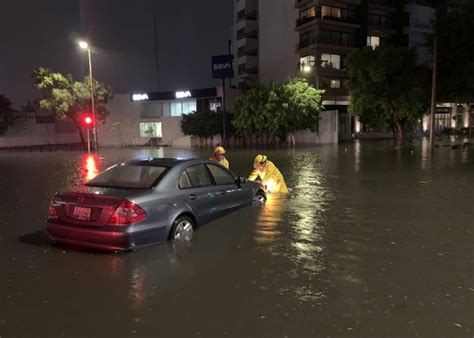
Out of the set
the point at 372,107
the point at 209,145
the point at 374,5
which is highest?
the point at 374,5

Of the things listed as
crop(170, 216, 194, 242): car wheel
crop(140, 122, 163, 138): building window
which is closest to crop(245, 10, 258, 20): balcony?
crop(140, 122, 163, 138): building window

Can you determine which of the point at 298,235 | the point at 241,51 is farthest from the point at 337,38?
the point at 298,235

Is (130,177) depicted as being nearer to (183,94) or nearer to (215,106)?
(215,106)

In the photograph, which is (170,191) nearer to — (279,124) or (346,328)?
(346,328)

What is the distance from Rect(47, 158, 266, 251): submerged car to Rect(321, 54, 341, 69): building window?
51898mm

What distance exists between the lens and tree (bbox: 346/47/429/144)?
3862 cm

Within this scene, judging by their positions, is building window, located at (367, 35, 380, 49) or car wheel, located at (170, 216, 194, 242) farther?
building window, located at (367, 35, 380, 49)

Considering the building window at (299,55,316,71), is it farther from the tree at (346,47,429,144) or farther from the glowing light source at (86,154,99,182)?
the glowing light source at (86,154,99,182)

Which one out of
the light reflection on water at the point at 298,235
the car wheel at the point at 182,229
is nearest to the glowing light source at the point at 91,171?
the light reflection on water at the point at 298,235

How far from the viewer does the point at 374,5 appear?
2344 inches

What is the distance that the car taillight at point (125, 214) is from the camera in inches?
234

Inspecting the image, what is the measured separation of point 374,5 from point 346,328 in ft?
204

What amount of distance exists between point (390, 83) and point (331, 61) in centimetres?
1874

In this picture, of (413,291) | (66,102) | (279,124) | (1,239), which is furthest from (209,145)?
(413,291)
